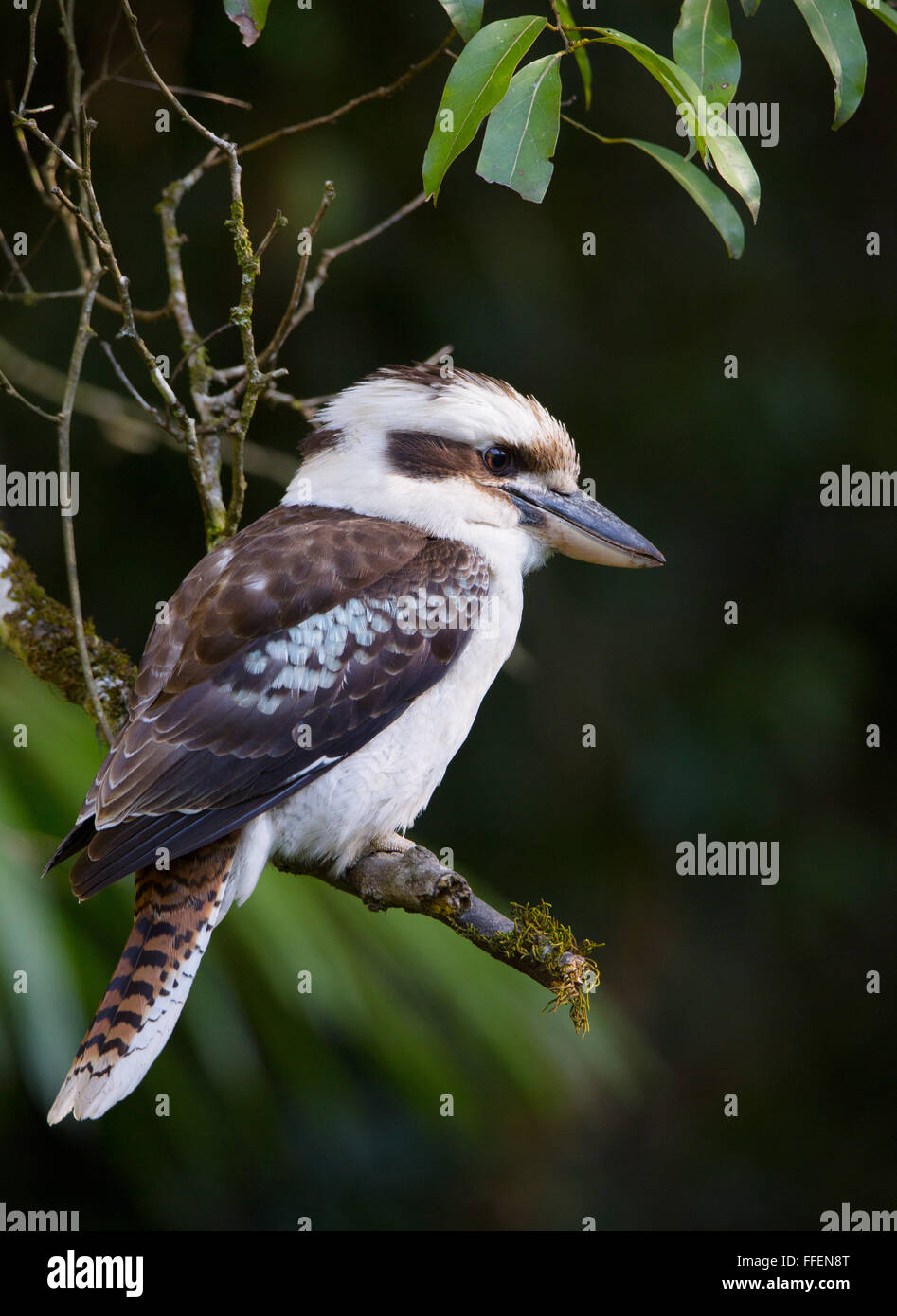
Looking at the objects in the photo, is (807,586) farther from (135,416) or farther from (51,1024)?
(51,1024)

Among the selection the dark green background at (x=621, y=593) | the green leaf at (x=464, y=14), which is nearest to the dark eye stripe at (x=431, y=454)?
the green leaf at (x=464, y=14)

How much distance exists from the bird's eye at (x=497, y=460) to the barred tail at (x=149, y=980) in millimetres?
700

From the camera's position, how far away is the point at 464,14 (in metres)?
1.54

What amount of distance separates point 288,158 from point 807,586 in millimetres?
1918

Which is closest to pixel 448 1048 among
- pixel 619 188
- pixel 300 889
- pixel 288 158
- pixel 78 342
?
pixel 300 889

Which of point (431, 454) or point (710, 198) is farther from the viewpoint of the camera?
point (431, 454)

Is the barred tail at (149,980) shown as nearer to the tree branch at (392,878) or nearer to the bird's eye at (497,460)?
the tree branch at (392,878)

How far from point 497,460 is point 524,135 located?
78 centimetres

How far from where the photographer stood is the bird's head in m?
2.14

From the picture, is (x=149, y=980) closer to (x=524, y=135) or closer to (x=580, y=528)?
(x=580, y=528)

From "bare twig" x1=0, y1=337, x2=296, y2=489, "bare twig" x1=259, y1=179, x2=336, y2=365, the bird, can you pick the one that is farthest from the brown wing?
"bare twig" x1=0, y1=337, x2=296, y2=489

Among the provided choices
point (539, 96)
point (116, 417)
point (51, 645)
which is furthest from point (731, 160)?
point (116, 417)

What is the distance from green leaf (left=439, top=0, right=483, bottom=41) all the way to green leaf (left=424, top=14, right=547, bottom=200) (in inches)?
3.7

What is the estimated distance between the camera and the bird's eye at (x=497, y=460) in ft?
7.18
